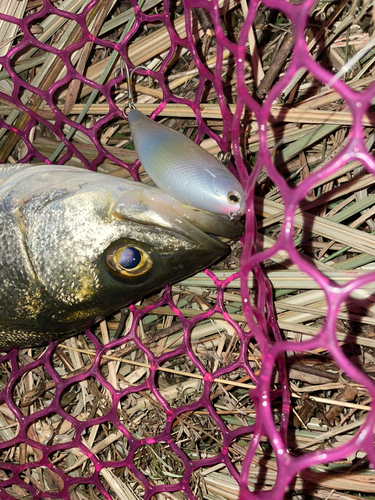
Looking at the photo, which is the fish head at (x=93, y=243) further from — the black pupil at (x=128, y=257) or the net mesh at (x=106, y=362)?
the net mesh at (x=106, y=362)

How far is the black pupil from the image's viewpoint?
1.74m

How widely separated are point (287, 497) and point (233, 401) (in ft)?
1.54

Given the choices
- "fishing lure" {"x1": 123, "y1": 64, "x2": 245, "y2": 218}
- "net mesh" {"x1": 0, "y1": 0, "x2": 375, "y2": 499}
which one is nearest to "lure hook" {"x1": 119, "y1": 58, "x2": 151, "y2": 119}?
"net mesh" {"x1": 0, "y1": 0, "x2": 375, "y2": 499}

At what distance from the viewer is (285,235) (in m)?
1.45

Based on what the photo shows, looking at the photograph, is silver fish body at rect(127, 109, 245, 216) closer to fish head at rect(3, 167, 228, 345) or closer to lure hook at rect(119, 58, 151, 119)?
fish head at rect(3, 167, 228, 345)

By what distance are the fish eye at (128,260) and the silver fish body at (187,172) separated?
9.3 inches

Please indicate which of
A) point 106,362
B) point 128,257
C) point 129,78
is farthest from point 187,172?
point 106,362

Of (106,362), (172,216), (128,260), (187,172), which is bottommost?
(106,362)

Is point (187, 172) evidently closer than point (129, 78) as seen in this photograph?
Yes

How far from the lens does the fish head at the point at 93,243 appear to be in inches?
67.9

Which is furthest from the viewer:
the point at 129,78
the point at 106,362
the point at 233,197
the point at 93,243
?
the point at 106,362

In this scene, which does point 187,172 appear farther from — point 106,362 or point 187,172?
point 106,362

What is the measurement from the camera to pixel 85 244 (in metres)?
1.77

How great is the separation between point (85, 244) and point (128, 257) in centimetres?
17
